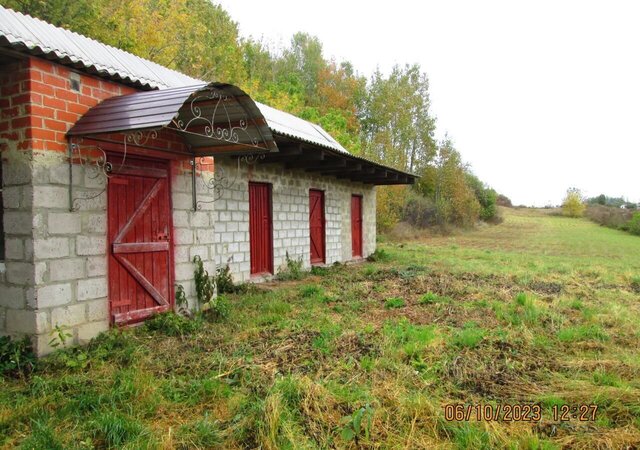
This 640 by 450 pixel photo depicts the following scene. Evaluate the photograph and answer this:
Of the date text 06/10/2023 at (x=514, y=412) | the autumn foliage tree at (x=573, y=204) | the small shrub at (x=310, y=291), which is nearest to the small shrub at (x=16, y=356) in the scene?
the date text 06/10/2023 at (x=514, y=412)

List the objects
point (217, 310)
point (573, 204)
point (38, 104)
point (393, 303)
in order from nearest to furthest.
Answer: point (38, 104) < point (217, 310) < point (393, 303) < point (573, 204)

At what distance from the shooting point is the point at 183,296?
19.1 feet

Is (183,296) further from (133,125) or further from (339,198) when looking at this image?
(339,198)

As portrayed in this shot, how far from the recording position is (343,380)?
3.77m

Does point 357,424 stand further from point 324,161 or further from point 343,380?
point 324,161

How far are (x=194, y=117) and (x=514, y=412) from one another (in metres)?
4.61

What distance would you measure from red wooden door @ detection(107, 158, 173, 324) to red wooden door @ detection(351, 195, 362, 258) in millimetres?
9033

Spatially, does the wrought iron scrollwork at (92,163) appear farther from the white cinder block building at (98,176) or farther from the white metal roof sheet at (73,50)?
the white metal roof sheet at (73,50)

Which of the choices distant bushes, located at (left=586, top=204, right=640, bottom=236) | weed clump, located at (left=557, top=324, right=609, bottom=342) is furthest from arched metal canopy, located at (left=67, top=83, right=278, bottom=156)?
distant bushes, located at (left=586, top=204, right=640, bottom=236)

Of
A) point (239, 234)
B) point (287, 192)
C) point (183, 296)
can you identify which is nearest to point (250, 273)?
point (239, 234)

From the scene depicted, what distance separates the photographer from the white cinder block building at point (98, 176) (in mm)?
4145

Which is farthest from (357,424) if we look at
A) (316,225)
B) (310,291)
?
(316,225)

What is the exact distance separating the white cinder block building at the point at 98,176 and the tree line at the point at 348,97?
11426mm

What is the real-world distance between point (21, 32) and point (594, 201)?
2378 inches
